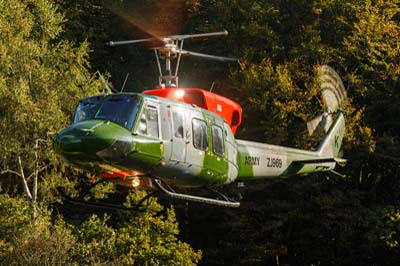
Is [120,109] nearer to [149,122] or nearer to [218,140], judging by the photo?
[149,122]

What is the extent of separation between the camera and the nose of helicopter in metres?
13.8

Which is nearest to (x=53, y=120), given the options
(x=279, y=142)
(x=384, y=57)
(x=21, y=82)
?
(x=21, y=82)

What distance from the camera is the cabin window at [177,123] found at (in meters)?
15.0

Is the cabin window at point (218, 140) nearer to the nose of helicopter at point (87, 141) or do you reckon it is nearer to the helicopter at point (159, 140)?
the helicopter at point (159, 140)

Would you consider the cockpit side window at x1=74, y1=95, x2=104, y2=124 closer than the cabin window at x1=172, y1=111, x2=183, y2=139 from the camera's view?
Yes

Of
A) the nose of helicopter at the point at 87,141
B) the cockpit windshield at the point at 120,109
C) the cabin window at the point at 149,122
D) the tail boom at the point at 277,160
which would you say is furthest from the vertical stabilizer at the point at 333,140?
the nose of helicopter at the point at 87,141

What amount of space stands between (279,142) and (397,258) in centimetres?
481

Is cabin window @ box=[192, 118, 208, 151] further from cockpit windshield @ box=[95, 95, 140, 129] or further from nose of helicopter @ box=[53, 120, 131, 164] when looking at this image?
nose of helicopter @ box=[53, 120, 131, 164]

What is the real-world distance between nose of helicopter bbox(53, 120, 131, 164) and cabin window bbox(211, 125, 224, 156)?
2.15 m

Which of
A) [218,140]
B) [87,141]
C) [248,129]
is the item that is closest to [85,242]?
[248,129]

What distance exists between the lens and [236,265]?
2947 cm

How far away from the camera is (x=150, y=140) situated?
14.6m

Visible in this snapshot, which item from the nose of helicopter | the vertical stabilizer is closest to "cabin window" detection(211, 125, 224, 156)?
the nose of helicopter

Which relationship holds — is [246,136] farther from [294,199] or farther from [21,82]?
[21,82]
